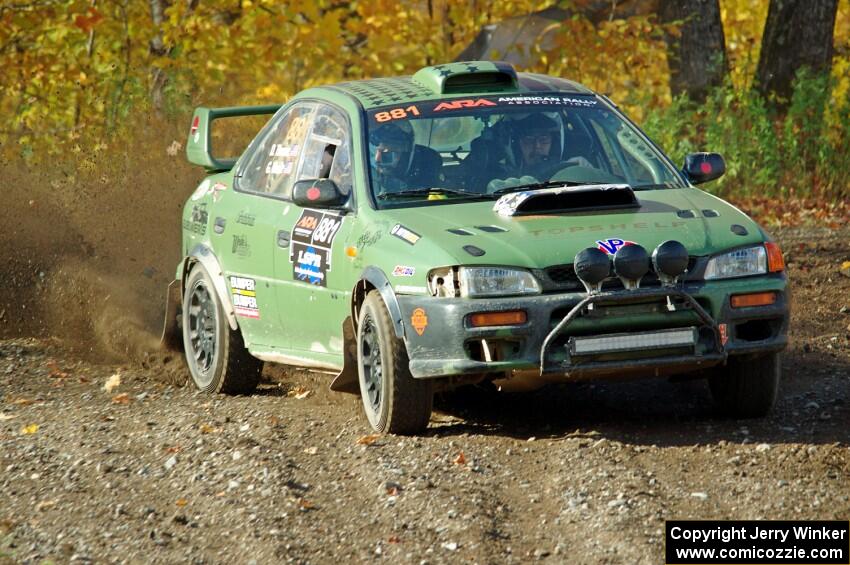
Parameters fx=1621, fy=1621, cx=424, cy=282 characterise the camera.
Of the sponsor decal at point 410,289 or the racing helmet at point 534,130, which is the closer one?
the sponsor decal at point 410,289

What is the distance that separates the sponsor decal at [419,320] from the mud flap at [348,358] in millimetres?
746

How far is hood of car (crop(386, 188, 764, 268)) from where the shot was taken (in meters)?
6.97

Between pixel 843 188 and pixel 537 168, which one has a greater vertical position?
pixel 537 168

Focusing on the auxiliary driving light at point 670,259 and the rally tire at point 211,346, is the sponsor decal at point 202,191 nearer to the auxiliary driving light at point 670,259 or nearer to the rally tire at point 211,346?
the rally tire at point 211,346

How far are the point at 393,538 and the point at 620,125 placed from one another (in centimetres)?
337

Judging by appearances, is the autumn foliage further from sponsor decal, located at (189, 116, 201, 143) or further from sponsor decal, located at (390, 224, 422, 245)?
sponsor decal, located at (390, 224, 422, 245)

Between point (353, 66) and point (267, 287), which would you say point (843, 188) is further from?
point (267, 287)

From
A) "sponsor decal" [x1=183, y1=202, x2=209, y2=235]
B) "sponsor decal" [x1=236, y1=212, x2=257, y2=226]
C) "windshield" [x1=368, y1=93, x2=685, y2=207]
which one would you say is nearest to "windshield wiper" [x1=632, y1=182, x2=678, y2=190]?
"windshield" [x1=368, y1=93, x2=685, y2=207]

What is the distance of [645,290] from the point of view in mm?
6895

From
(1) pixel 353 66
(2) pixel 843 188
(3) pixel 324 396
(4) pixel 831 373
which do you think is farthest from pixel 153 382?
(1) pixel 353 66

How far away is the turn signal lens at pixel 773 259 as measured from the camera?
7285 mm

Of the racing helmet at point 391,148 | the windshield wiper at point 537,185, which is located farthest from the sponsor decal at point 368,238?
the windshield wiper at point 537,185

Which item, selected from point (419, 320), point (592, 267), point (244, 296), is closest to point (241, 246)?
point (244, 296)

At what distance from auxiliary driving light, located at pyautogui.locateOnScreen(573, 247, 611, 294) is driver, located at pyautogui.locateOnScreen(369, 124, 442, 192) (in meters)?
1.24
